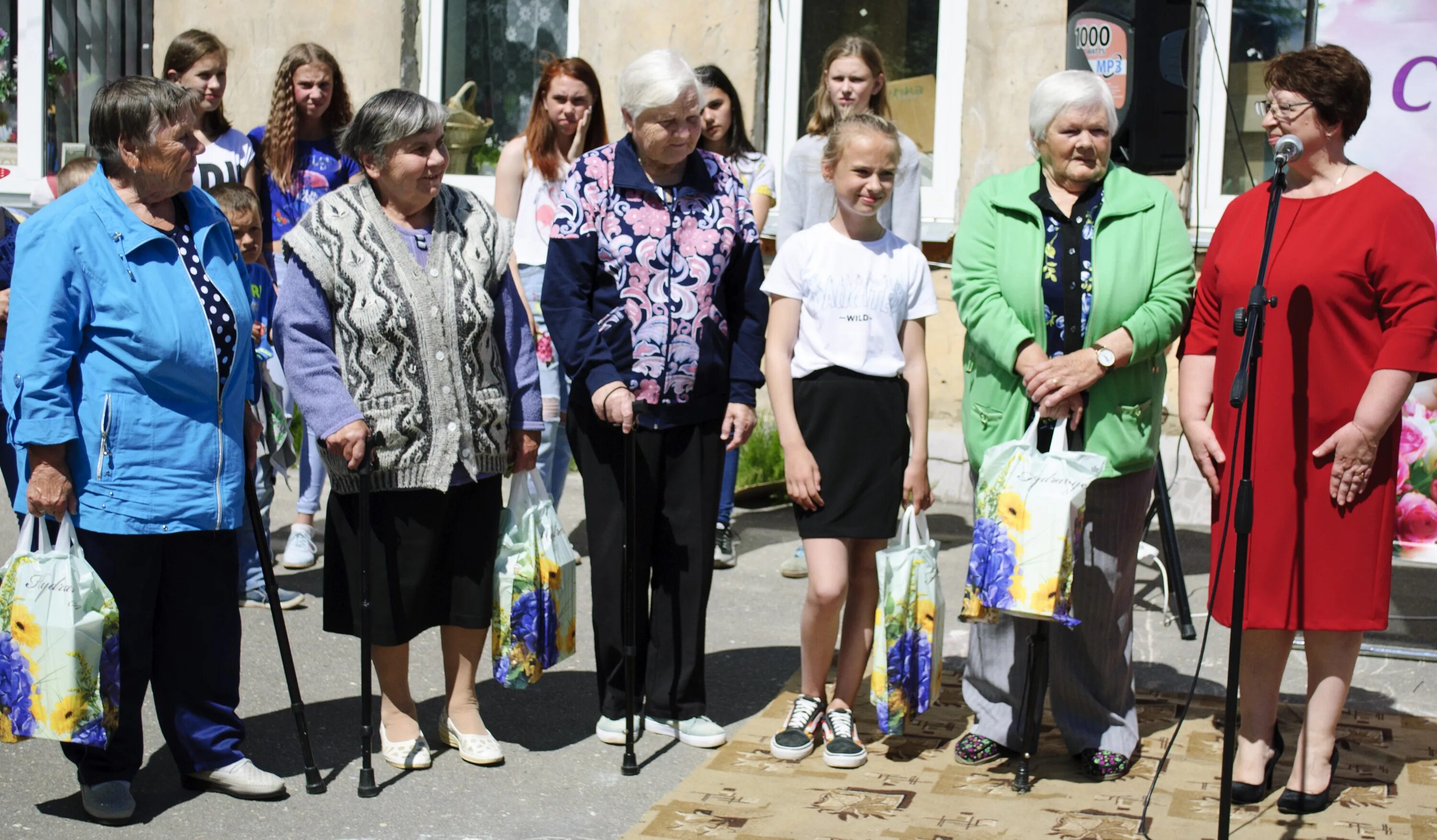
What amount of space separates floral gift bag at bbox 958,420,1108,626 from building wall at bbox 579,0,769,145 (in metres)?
4.85

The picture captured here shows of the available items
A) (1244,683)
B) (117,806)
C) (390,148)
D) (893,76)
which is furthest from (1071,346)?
(893,76)

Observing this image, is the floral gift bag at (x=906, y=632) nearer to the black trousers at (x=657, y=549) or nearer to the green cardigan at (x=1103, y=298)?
the green cardigan at (x=1103, y=298)

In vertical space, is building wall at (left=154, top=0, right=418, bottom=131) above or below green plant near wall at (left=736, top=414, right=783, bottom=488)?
above

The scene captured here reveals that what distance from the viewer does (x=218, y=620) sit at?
4215mm

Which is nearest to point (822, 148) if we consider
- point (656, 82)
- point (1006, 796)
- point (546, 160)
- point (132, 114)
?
point (546, 160)

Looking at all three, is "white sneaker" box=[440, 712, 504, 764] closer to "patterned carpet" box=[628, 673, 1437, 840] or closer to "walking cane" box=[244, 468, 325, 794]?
"walking cane" box=[244, 468, 325, 794]

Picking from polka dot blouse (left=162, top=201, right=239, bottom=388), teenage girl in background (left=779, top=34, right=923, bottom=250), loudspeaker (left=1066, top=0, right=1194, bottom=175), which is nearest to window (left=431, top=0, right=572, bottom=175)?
teenage girl in background (left=779, top=34, right=923, bottom=250)

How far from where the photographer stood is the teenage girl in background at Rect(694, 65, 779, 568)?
6.74 metres

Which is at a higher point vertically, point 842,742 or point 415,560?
point 415,560

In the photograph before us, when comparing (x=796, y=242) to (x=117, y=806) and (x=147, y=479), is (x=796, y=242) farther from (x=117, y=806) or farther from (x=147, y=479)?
(x=117, y=806)

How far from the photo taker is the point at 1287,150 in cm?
376

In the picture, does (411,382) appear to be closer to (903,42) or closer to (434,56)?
(903,42)

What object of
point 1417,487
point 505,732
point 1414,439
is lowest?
point 505,732

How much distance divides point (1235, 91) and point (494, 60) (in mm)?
4382
